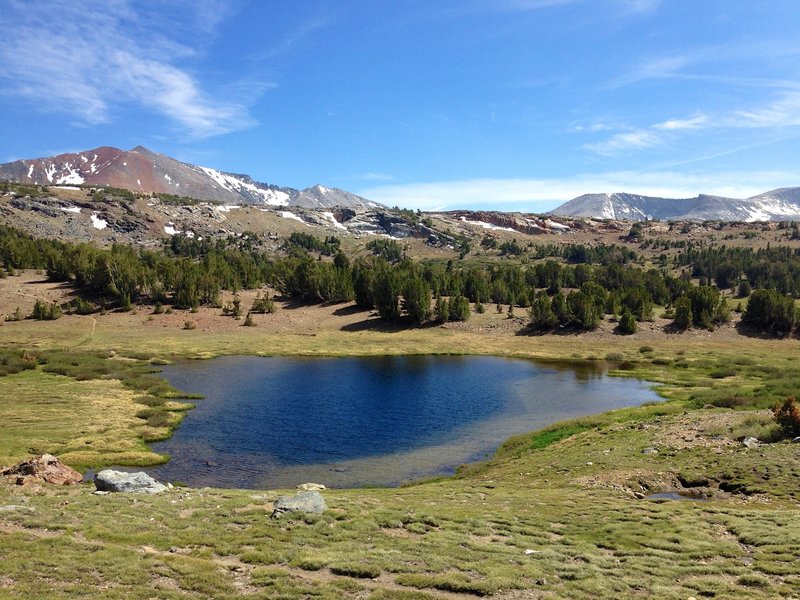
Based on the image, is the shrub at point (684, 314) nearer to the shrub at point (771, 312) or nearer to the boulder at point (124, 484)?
the shrub at point (771, 312)

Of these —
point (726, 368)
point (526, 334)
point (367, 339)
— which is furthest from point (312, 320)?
point (726, 368)

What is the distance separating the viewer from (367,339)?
424 ft

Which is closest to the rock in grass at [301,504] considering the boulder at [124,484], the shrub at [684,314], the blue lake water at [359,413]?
the boulder at [124,484]

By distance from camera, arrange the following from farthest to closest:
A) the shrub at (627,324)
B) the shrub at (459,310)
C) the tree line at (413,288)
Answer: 1. the shrub at (459,310)
2. the tree line at (413,288)
3. the shrub at (627,324)

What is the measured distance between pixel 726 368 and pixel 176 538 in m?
95.8

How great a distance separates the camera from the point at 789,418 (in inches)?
1560

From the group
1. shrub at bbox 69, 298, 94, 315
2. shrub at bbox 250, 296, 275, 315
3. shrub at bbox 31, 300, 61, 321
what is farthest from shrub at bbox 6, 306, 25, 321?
shrub at bbox 250, 296, 275, 315

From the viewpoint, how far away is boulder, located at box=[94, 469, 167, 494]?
1180 inches

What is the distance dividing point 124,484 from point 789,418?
4639 cm

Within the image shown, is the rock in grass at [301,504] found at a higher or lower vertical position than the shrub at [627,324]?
lower

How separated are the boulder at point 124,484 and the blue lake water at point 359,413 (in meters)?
10.3

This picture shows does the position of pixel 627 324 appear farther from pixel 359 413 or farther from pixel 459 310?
pixel 359 413

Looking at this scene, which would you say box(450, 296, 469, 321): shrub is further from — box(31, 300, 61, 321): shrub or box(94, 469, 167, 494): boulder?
box(94, 469, 167, 494): boulder

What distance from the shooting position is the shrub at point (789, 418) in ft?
128
